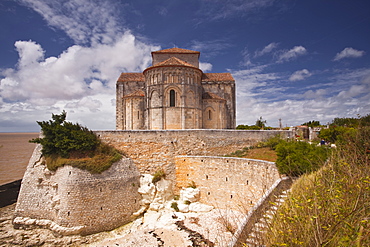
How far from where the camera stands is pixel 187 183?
14141 millimetres

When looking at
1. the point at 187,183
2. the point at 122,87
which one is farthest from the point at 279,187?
the point at 122,87

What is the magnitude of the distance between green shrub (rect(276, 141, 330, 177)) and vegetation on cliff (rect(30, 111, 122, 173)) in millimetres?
10537

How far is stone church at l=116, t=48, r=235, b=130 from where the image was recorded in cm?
1892

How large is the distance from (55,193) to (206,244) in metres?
10.0

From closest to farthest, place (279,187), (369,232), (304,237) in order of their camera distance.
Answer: (369,232)
(304,237)
(279,187)

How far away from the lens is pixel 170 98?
1917 centimetres

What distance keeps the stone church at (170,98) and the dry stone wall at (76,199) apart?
23.4 feet

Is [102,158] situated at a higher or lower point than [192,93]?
lower

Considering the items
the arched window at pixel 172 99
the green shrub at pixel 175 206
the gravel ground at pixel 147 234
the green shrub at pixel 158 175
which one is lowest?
the gravel ground at pixel 147 234

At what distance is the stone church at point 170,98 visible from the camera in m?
18.9

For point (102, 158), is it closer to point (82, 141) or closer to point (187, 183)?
point (82, 141)

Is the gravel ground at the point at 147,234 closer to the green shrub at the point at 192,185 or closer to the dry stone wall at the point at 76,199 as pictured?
the dry stone wall at the point at 76,199

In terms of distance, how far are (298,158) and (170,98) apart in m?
12.5

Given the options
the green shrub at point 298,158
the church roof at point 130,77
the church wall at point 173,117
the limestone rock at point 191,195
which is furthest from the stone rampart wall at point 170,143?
the church roof at point 130,77
